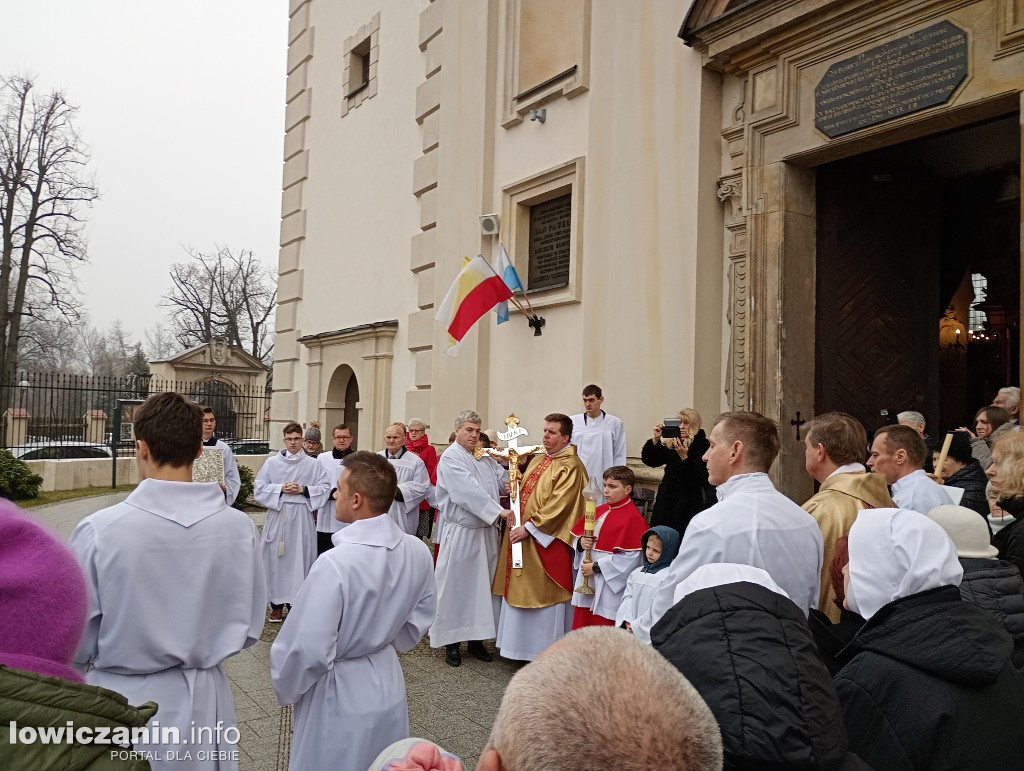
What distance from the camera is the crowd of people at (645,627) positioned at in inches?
49.6

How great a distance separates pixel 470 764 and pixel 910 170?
296 inches

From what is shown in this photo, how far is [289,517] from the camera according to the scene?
8.88 metres

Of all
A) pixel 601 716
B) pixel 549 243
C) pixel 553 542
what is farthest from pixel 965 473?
pixel 549 243

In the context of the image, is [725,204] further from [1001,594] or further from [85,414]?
[85,414]

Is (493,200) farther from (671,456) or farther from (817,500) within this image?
(817,500)

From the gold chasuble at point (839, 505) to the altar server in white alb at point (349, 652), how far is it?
1.81 meters

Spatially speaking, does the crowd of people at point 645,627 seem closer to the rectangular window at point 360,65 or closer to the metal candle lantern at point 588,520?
the metal candle lantern at point 588,520

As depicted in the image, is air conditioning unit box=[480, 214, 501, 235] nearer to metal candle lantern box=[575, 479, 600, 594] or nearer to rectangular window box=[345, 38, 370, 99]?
metal candle lantern box=[575, 479, 600, 594]

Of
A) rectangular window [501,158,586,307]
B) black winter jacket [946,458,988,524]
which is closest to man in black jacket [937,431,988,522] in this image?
black winter jacket [946,458,988,524]

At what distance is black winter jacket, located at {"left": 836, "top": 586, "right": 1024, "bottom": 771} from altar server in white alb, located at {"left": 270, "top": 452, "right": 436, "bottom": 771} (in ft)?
6.07

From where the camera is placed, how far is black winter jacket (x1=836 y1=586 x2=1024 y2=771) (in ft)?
6.80

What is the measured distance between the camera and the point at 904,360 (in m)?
8.58

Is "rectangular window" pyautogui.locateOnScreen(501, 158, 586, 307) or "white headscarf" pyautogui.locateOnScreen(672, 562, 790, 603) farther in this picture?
"rectangular window" pyautogui.locateOnScreen(501, 158, 586, 307)

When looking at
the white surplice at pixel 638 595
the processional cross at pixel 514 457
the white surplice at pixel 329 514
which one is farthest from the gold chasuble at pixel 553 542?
the white surplice at pixel 329 514
